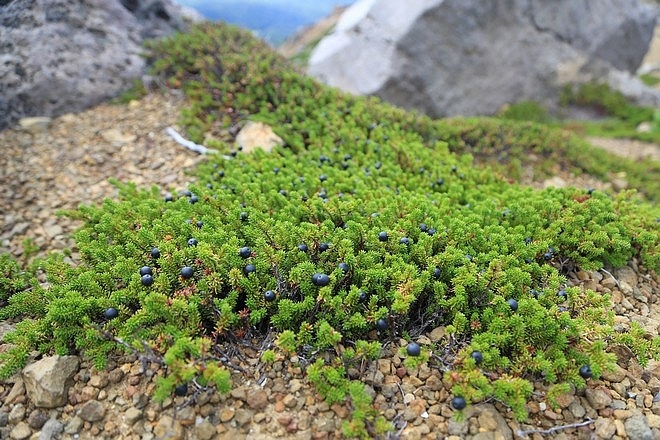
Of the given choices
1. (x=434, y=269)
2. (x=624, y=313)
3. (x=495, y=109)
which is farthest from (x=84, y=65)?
(x=495, y=109)

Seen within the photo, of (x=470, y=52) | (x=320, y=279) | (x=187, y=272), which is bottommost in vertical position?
(x=187, y=272)

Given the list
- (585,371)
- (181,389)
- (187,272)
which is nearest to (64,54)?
(187,272)

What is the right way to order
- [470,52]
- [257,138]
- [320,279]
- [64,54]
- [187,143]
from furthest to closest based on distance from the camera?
[470,52], [64,54], [187,143], [257,138], [320,279]

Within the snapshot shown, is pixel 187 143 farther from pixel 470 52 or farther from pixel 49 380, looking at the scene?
pixel 470 52

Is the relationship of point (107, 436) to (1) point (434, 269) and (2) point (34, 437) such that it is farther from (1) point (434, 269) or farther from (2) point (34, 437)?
(1) point (434, 269)

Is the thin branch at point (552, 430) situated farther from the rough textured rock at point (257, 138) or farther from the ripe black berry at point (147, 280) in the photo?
the rough textured rock at point (257, 138)
